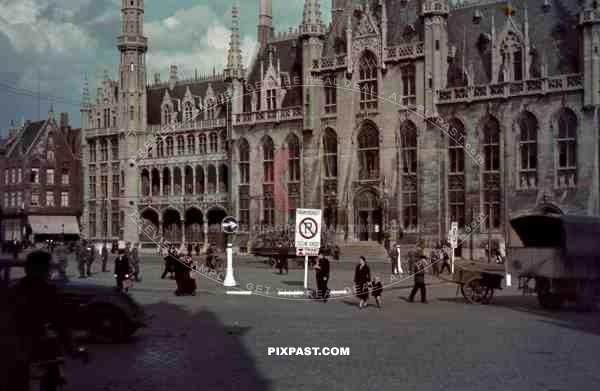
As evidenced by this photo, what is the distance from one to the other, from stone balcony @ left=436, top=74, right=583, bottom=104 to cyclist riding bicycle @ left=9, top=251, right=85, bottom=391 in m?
43.7

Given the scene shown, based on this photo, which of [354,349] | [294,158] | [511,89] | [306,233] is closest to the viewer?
[354,349]

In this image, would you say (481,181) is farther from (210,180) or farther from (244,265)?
(210,180)

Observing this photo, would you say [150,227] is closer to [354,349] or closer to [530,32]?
[530,32]

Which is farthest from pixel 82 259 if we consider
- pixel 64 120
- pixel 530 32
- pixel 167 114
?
pixel 64 120

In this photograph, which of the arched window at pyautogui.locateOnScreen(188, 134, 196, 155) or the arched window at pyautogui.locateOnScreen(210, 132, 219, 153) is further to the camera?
the arched window at pyautogui.locateOnScreen(188, 134, 196, 155)

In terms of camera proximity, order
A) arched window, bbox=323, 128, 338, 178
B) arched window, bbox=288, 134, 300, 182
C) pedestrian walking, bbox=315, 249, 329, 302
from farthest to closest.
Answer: arched window, bbox=288, 134, 300, 182 < arched window, bbox=323, 128, 338, 178 < pedestrian walking, bbox=315, 249, 329, 302

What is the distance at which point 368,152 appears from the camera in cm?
5634

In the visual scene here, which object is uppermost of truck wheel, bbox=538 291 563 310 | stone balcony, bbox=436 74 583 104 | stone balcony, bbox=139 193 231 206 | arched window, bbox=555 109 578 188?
stone balcony, bbox=436 74 583 104

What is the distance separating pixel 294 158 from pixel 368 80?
8.88m

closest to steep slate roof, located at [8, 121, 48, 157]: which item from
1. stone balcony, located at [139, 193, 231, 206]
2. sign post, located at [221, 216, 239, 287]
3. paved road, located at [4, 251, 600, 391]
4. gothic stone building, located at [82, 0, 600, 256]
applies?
gothic stone building, located at [82, 0, 600, 256]

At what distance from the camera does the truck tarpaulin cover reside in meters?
23.0

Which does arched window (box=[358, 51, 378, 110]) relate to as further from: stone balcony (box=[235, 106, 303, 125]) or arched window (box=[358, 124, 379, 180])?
stone balcony (box=[235, 106, 303, 125])

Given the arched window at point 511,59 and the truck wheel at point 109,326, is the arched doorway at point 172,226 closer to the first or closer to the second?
the arched window at point 511,59

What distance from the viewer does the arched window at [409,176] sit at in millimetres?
53656
